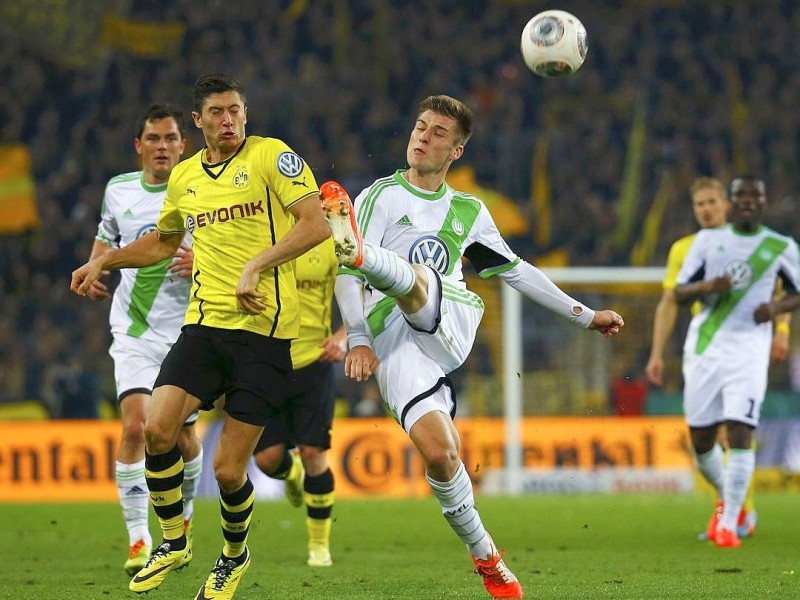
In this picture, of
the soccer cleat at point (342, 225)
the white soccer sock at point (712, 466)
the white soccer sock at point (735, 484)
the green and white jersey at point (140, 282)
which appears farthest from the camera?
the white soccer sock at point (712, 466)

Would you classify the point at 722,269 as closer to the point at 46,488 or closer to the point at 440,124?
the point at 440,124

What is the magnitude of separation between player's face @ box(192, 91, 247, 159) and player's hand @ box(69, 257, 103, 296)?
2.61ft

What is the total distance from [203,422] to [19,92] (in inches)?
301

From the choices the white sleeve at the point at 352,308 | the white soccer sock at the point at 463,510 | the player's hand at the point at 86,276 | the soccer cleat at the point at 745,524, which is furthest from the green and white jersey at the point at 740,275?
the player's hand at the point at 86,276

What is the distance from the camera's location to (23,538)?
399 inches

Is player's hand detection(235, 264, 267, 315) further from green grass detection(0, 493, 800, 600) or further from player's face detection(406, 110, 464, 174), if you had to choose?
green grass detection(0, 493, 800, 600)

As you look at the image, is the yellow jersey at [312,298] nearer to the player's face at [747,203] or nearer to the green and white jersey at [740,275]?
the green and white jersey at [740,275]

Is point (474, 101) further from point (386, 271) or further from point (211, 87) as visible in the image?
point (386, 271)

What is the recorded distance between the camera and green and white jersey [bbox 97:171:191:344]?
316 inches

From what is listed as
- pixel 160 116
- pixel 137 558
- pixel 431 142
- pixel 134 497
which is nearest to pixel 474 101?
pixel 160 116

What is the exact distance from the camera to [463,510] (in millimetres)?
6090

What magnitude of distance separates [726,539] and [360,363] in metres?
4.17

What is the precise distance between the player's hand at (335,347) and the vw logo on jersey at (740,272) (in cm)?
311

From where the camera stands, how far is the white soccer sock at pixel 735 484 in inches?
363
